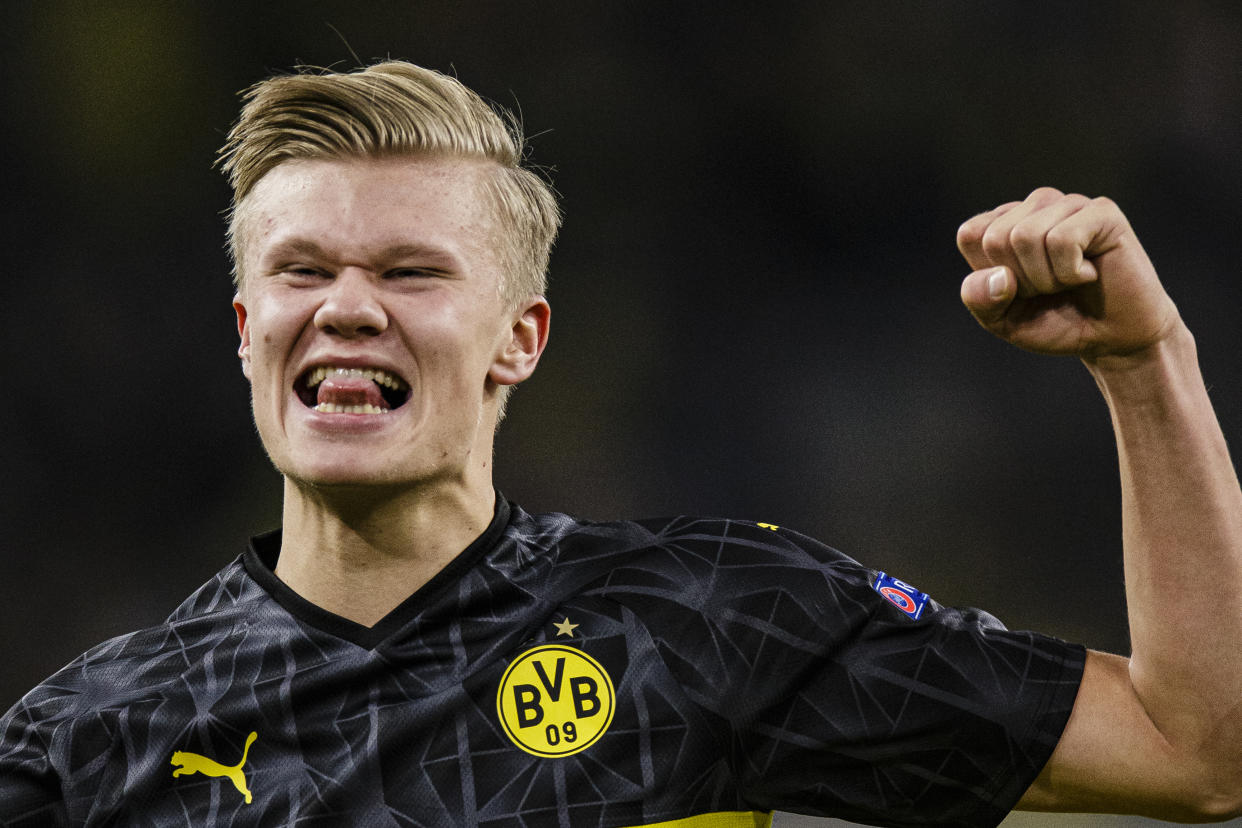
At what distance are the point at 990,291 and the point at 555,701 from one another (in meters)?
0.78

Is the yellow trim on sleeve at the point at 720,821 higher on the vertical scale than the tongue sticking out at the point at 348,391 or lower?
lower

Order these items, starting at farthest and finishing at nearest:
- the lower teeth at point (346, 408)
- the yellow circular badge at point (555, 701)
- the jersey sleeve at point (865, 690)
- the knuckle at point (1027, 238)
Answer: the lower teeth at point (346, 408), the yellow circular badge at point (555, 701), the jersey sleeve at point (865, 690), the knuckle at point (1027, 238)

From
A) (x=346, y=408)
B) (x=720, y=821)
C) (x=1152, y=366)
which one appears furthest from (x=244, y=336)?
(x=1152, y=366)

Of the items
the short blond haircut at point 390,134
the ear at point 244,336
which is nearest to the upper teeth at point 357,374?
the ear at point 244,336

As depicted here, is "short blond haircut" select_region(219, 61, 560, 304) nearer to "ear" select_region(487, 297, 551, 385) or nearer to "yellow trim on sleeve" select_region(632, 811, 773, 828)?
"ear" select_region(487, 297, 551, 385)

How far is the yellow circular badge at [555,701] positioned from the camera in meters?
1.74

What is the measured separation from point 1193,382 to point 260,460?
3.37 m

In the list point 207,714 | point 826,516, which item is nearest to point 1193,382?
point 207,714

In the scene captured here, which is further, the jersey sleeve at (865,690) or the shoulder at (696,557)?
the shoulder at (696,557)

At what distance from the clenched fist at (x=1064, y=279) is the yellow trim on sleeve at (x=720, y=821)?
716 millimetres

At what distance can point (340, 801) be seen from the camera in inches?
67.1

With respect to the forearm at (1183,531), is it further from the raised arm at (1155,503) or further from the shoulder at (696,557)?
the shoulder at (696,557)

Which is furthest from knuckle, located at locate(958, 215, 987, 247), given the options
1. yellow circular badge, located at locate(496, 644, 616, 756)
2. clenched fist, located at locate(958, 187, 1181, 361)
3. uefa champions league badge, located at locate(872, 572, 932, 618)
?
yellow circular badge, located at locate(496, 644, 616, 756)

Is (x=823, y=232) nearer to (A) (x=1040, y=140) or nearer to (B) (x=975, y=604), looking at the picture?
(A) (x=1040, y=140)
